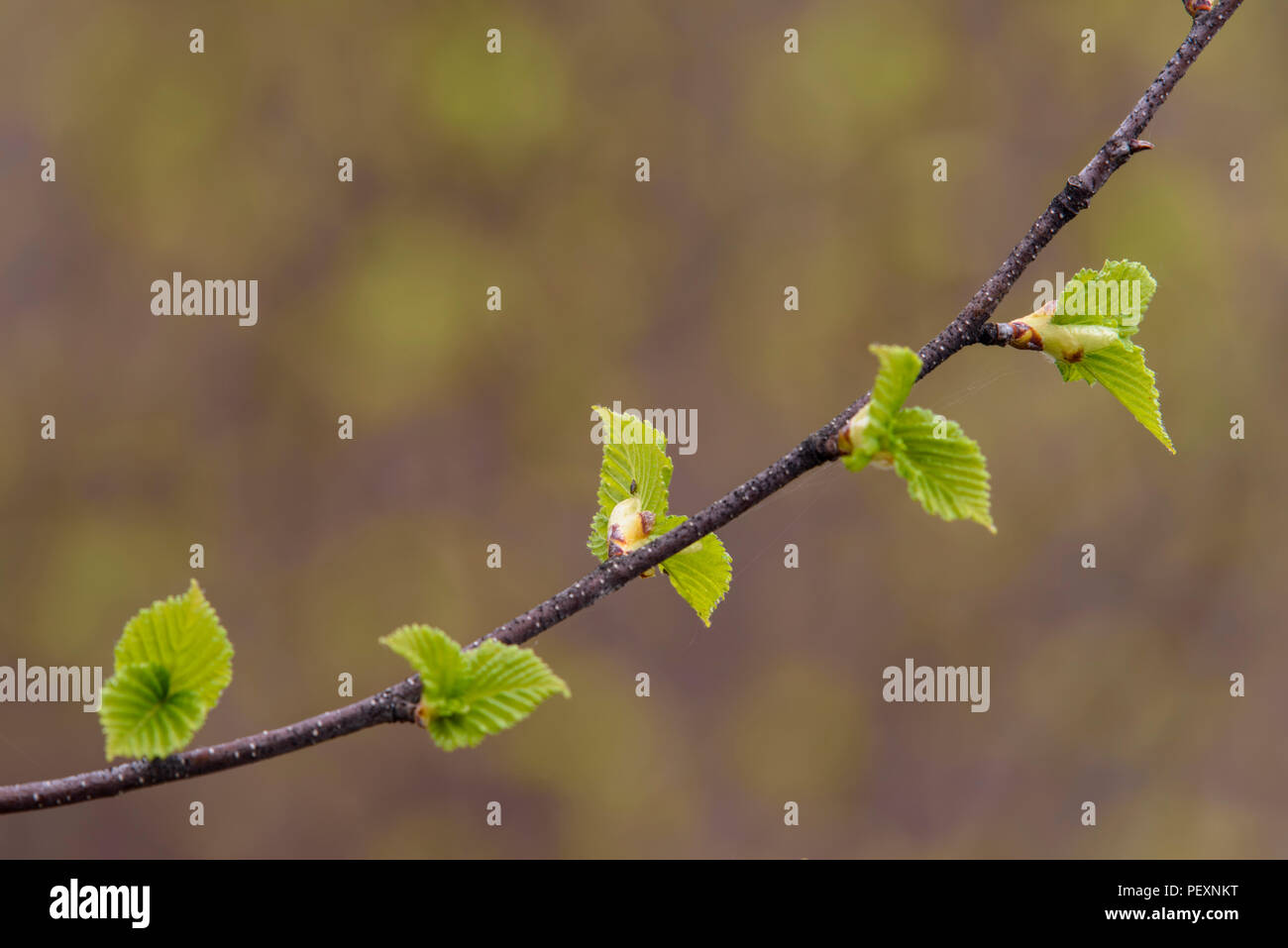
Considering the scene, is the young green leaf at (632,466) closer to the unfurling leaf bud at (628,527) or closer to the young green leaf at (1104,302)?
the unfurling leaf bud at (628,527)

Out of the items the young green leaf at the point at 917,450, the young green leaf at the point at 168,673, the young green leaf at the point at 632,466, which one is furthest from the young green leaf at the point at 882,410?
the young green leaf at the point at 168,673

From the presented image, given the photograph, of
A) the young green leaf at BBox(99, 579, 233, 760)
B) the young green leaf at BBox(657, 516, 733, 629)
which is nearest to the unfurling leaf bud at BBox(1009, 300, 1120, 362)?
the young green leaf at BBox(657, 516, 733, 629)

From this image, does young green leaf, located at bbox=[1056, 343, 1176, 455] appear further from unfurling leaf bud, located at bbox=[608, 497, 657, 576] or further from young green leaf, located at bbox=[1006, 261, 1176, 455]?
unfurling leaf bud, located at bbox=[608, 497, 657, 576]

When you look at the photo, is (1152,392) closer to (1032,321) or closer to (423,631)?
(1032,321)

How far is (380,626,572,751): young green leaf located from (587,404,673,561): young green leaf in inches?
3.7

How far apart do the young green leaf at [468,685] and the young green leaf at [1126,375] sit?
0.23 m

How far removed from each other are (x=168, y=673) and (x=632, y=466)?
0.19 meters

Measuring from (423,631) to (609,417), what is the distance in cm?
13

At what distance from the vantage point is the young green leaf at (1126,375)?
1.36 feet

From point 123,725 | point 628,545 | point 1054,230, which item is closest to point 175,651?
point 123,725

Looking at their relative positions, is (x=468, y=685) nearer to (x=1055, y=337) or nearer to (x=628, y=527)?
(x=628, y=527)

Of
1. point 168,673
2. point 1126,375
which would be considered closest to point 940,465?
point 1126,375

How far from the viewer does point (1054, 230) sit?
37 centimetres

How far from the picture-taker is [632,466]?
446 mm
